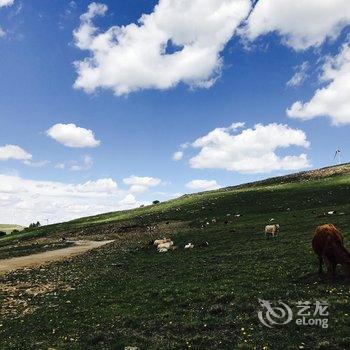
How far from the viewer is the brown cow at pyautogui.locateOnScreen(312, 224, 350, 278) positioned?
23.1 meters

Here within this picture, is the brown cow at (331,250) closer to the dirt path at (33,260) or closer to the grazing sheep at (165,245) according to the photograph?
the grazing sheep at (165,245)

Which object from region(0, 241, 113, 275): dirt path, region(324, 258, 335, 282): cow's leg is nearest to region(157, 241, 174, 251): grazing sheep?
region(0, 241, 113, 275): dirt path

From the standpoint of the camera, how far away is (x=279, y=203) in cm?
7469

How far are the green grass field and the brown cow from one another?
0.99 m

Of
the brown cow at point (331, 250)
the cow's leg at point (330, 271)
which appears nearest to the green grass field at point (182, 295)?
the cow's leg at point (330, 271)

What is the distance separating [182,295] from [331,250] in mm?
9352

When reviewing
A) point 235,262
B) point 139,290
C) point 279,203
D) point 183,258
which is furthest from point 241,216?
Result: point 139,290

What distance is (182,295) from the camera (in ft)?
83.2

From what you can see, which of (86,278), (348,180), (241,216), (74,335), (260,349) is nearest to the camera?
(260,349)

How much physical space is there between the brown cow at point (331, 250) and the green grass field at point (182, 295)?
3.25 feet

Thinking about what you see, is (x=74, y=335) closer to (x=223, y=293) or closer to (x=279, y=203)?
(x=223, y=293)

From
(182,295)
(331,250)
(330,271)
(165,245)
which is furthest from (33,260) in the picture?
(331,250)

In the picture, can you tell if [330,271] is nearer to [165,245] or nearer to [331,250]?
[331,250]

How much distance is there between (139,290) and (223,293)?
7.14m
